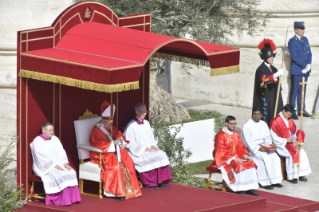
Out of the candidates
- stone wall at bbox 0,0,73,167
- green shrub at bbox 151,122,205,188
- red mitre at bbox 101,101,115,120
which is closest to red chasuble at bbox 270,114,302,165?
green shrub at bbox 151,122,205,188

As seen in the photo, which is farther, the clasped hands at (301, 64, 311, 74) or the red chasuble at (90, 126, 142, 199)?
the clasped hands at (301, 64, 311, 74)

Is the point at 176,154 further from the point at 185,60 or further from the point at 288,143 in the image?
the point at 288,143

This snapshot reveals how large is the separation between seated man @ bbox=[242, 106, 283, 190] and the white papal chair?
273cm

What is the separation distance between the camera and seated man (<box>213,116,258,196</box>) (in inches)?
520

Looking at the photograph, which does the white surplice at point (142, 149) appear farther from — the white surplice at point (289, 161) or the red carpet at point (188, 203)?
the white surplice at point (289, 161)

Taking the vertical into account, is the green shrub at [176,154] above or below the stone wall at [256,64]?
below

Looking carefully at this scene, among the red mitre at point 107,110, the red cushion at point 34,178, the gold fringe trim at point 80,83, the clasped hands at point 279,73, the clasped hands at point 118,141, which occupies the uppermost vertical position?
the clasped hands at point 279,73

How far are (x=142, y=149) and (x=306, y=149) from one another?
451 centimetres

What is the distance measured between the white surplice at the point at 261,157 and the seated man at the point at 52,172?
3.38 meters

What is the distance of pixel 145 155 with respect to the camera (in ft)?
43.0

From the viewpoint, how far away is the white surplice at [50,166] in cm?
1188

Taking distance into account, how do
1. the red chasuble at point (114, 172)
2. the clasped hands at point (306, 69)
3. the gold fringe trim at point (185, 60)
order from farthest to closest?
the clasped hands at point (306, 69)
the gold fringe trim at point (185, 60)
the red chasuble at point (114, 172)

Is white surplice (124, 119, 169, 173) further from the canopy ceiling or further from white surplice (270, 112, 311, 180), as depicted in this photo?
white surplice (270, 112, 311, 180)

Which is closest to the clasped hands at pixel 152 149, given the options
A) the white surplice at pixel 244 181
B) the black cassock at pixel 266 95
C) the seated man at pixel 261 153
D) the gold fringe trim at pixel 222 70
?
the white surplice at pixel 244 181
